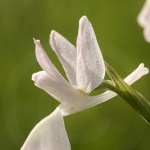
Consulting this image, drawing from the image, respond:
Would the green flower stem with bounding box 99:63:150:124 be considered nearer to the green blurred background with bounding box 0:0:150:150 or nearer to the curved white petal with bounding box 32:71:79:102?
the curved white petal with bounding box 32:71:79:102

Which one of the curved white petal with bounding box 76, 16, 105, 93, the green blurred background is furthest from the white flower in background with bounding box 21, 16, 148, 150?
the green blurred background

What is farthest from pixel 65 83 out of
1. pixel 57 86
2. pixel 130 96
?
pixel 130 96

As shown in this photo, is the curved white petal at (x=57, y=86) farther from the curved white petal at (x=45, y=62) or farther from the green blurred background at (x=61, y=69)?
the green blurred background at (x=61, y=69)

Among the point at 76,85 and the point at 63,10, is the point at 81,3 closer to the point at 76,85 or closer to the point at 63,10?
the point at 63,10

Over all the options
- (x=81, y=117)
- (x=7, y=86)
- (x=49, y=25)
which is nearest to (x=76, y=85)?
(x=81, y=117)

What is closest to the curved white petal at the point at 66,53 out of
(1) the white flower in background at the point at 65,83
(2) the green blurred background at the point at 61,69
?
(1) the white flower in background at the point at 65,83

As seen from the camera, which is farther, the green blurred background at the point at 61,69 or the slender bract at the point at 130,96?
the green blurred background at the point at 61,69
